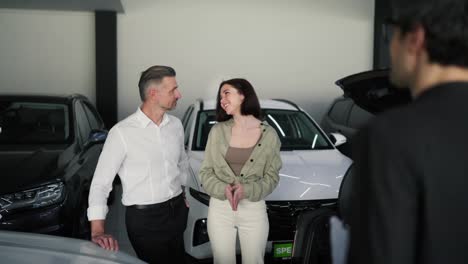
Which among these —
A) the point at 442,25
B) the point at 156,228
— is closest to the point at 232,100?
the point at 156,228

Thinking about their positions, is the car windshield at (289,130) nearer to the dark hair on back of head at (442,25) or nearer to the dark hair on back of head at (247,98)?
the dark hair on back of head at (247,98)

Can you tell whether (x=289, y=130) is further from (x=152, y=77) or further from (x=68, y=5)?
(x=68, y=5)

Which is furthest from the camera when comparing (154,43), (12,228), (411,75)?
(154,43)

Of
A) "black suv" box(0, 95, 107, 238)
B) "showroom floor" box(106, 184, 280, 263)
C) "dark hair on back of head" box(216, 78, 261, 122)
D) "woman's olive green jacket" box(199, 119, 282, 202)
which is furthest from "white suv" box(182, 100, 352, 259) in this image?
"showroom floor" box(106, 184, 280, 263)

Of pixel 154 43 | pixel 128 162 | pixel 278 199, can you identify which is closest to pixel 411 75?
pixel 128 162

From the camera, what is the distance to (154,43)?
29.1 ft

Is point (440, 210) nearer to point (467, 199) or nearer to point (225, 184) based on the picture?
point (467, 199)

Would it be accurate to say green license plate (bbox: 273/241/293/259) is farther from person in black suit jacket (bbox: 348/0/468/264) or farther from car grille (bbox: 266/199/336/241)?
person in black suit jacket (bbox: 348/0/468/264)

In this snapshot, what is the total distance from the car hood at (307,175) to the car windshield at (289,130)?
0.26m

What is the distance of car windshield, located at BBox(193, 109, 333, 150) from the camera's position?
4.82 m

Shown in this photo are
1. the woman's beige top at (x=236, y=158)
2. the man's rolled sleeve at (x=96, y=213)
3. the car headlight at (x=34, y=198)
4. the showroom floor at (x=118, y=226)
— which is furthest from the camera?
the showroom floor at (x=118, y=226)

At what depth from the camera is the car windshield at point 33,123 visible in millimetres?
4805

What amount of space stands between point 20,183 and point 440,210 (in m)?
3.33

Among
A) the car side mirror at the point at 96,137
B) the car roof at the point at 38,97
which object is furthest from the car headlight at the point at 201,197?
the car roof at the point at 38,97
